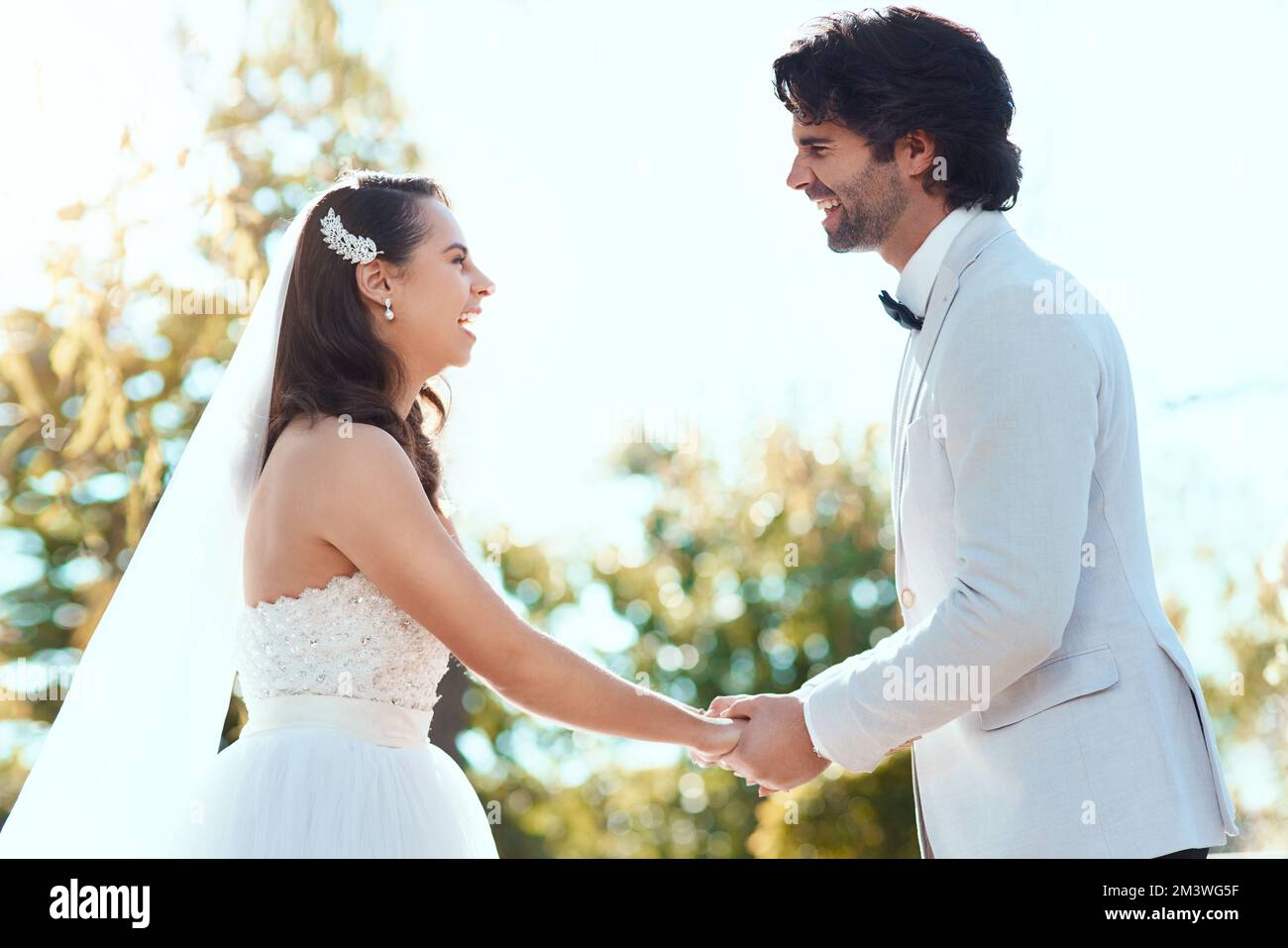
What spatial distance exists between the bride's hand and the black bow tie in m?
1.11

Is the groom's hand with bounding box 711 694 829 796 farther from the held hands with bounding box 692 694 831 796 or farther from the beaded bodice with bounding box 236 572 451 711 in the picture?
the beaded bodice with bounding box 236 572 451 711

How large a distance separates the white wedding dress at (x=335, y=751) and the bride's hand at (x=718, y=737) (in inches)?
24.4

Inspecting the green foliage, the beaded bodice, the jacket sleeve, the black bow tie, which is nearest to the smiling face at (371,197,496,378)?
the beaded bodice

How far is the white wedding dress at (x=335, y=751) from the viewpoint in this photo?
2.83 metres

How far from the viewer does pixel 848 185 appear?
10.5 feet

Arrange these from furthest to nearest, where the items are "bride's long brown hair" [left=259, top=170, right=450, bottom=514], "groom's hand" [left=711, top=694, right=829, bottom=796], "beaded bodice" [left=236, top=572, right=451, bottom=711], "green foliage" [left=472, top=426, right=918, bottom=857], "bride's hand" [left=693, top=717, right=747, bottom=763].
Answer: "green foliage" [left=472, top=426, right=918, bottom=857], "bride's hand" [left=693, top=717, right=747, bottom=763], "groom's hand" [left=711, top=694, right=829, bottom=796], "bride's long brown hair" [left=259, top=170, right=450, bottom=514], "beaded bodice" [left=236, top=572, right=451, bottom=711]

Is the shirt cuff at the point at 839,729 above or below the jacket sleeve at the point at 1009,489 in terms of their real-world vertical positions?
below

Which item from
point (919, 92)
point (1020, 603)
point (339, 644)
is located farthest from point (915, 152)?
point (339, 644)

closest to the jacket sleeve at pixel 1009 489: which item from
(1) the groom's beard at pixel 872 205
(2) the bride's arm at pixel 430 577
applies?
(1) the groom's beard at pixel 872 205

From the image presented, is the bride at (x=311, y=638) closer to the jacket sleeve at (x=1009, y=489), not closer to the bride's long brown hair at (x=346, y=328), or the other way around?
the bride's long brown hair at (x=346, y=328)

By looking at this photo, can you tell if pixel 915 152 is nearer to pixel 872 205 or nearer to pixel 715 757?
pixel 872 205

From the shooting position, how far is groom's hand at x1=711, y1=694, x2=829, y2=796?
10.7 ft
